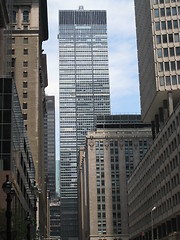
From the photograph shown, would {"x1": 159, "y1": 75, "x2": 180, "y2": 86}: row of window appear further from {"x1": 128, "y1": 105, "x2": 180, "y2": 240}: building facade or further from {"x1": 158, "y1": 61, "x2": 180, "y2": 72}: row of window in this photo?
{"x1": 128, "y1": 105, "x2": 180, "y2": 240}: building facade

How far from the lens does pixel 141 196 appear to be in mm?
123438

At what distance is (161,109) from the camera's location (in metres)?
107

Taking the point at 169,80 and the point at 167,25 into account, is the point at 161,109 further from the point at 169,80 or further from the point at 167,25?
the point at 167,25

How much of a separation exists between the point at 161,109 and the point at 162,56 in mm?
13213

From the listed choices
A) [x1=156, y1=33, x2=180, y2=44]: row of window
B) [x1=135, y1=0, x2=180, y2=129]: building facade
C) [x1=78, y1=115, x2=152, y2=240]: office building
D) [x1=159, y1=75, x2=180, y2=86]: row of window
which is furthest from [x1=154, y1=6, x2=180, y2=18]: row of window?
[x1=78, y1=115, x2=152, y2=240]: office building

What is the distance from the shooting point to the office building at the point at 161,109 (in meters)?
86.1

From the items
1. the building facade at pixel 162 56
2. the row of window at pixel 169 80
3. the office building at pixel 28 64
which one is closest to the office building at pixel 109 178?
the office building at pixel 28 64

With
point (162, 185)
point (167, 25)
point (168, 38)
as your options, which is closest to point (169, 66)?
point (168, 38)

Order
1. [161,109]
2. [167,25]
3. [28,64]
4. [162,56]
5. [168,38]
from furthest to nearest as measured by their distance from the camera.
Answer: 1. [28,64]
2. [161,109]
3. [167,25]
4. [168,38]
5. [162,56]

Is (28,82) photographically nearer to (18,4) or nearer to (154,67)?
(18,4)

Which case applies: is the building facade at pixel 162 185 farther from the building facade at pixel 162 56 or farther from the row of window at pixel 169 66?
the row of window at pixel 169 66

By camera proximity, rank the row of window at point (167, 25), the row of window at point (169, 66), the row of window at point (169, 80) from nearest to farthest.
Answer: the row of window at point (169, 80) → the row of window at point (169, 66) → the row of window at point (167, 25)

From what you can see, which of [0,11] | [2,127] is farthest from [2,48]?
[2,127]

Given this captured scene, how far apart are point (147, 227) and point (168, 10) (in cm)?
4953
